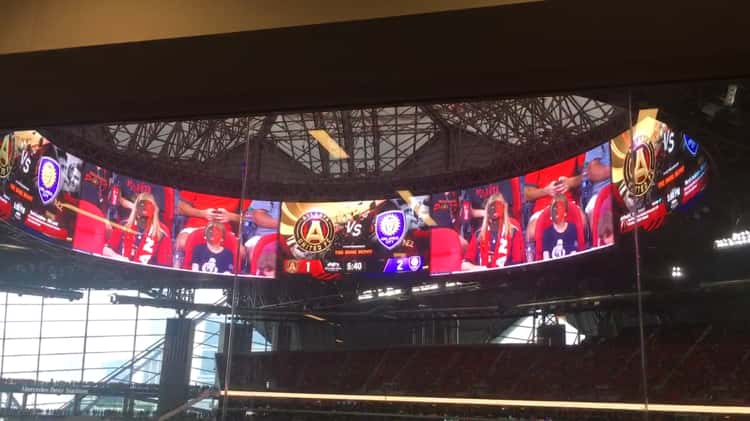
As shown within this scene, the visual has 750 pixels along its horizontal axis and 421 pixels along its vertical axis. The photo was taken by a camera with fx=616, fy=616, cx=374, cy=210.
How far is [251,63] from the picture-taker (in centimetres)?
169

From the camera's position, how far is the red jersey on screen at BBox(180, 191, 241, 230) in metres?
4.10

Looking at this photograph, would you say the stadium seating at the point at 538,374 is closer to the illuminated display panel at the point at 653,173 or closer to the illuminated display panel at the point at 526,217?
the illuminated display panel at the point at 526,217

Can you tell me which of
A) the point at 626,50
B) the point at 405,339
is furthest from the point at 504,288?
the point at 626,50

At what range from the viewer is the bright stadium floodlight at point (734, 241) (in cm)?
381

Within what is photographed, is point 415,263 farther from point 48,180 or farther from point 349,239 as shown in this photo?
point 48,180

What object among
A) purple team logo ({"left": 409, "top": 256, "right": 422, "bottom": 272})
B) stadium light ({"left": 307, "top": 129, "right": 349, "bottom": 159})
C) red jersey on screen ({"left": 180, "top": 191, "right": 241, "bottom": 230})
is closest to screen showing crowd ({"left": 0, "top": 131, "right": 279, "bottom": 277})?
red jersey on screen ({"left": 180, "top": 191, "right": 241, "bottom": 230})

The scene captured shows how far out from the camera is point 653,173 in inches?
160

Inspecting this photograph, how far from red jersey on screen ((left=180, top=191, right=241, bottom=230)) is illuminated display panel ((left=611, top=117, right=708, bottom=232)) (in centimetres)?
252

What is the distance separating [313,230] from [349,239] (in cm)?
26

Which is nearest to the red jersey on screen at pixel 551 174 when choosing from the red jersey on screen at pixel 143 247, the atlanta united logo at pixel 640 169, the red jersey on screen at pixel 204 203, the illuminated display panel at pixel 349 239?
the atlanta united logo at pixel 640 169

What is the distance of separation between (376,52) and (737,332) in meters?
3.35

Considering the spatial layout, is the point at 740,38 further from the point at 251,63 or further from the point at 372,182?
the point at 372,182

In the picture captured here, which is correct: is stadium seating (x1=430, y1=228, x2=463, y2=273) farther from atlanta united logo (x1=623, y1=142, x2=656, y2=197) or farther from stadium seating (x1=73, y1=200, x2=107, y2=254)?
stadium seating (x1=73, y1=200, x2=107, y2=254)

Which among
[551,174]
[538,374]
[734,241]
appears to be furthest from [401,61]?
[551,174]
